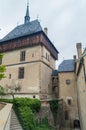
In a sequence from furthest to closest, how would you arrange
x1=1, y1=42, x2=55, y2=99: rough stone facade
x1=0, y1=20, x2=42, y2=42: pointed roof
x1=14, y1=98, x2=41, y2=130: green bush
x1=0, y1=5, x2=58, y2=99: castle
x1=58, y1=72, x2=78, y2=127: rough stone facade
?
x1=0, y1=20, x2=42, y2=42: pointed roof
x1=58, y1=72, x2=78, y2=127: rough stone facade
x1=0, y1=5, x2=58, y2=99: castle
x1=1, y1=42, x2=55, y2=99: rough stone facade
x1=14, y1=98, x2=41, y2=130: green bush

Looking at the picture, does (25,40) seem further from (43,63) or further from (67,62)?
(67,62)

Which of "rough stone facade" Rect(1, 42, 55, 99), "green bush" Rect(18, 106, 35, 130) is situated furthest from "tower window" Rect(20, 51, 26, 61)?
"green bush" Rect(18, 106, 35, 130)

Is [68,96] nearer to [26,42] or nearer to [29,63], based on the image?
A: [29,63]

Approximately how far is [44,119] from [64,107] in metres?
9.11

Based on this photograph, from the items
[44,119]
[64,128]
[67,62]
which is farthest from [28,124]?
[67,62]

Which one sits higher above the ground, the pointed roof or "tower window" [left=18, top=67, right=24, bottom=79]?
the pointed roof

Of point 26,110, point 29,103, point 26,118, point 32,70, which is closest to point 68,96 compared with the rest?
point 32,70

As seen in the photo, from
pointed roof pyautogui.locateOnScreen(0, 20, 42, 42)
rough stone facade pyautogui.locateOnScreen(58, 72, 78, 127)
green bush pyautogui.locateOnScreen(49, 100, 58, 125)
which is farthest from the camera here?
pointed roof pyautogui.locateOnScreen(0, 20, 42, 42)

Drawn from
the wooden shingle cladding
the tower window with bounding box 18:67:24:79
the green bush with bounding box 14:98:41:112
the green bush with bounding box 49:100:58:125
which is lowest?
the green bush with bounding box 49:100:58:125

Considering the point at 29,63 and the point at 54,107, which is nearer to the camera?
the point at 54,107

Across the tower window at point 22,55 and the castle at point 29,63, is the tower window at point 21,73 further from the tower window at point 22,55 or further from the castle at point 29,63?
the tower window at point 22,55

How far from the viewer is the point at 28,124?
1334cm

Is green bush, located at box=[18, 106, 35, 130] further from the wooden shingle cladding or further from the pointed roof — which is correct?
the pointed roof

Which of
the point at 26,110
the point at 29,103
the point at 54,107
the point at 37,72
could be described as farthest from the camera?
the point at 37,72
